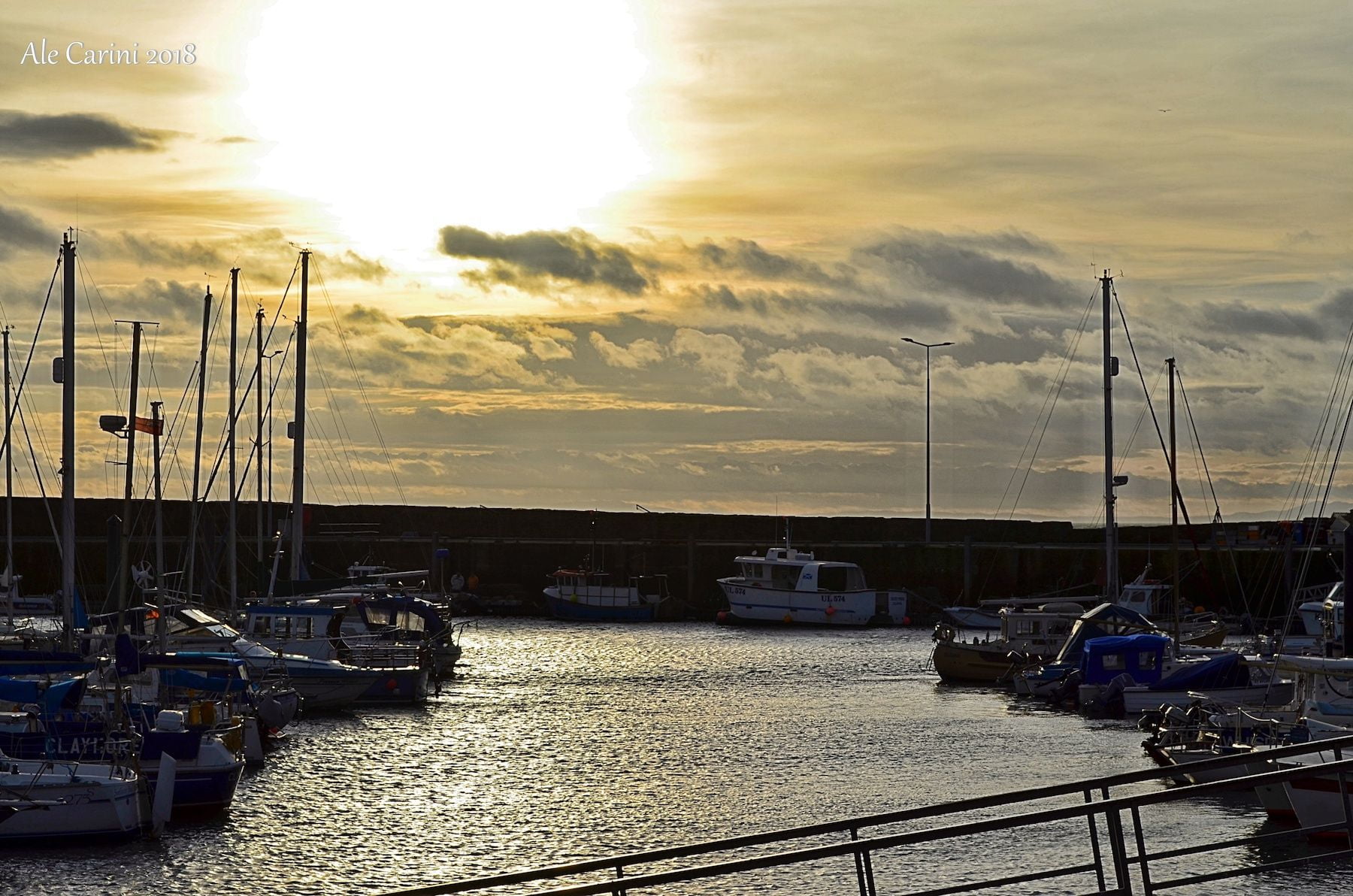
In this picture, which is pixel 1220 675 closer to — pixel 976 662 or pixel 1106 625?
pixel 1106 625

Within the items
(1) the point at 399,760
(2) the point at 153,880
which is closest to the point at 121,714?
(2) the point at 153,880

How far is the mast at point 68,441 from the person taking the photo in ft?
134

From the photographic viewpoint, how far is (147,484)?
58469 mm

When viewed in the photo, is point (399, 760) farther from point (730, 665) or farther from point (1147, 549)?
point (1147, 549)

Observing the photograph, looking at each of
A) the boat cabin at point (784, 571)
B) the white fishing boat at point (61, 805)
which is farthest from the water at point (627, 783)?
the boat cabin at point (784, 571)

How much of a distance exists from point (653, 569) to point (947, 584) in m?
20.0

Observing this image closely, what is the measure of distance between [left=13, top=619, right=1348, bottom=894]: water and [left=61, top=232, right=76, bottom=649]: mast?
673 cm

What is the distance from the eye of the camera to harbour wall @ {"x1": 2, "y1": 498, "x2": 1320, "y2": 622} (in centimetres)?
10100

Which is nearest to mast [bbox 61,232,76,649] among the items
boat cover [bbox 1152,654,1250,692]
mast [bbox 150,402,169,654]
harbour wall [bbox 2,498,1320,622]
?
mast [bbox 150,402,169,654]

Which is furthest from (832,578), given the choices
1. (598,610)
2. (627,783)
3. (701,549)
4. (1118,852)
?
(1118,852)

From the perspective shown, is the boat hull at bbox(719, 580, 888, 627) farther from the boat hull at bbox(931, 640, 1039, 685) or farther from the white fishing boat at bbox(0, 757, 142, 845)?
the white fishing boat at bbox(0, 757, 142, 845)

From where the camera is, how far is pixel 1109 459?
211ft

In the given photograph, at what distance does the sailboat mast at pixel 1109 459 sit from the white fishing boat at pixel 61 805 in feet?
135

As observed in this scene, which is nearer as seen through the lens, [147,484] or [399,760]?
[399,760]
